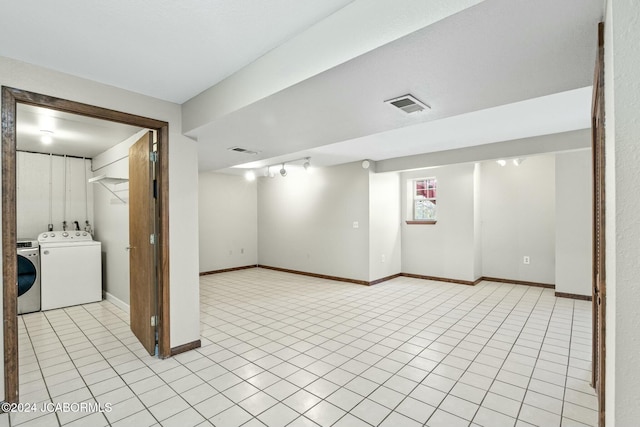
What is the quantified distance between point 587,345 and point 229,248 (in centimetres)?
645

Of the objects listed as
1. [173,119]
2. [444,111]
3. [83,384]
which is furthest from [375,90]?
[83,384]

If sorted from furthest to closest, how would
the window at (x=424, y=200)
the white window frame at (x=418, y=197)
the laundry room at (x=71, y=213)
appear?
the window at (x=424, y=200) → the white window frame at (x=418, y=197) → the laundry room at (x=71, y=213)

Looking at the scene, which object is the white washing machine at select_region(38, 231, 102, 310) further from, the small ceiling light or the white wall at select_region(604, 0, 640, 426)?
the white wall at select_region(604, 0, 640, 426)

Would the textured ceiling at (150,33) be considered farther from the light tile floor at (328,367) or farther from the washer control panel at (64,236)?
the washer control panel at (64,236)

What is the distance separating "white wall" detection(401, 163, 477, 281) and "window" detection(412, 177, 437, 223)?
17 centimetres

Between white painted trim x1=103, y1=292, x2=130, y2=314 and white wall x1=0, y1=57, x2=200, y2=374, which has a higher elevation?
white wall x1=0, y1=57, x2=200, y2=374

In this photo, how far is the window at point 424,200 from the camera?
6.38 metres

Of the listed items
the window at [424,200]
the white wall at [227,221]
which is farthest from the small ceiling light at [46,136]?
the window at [424,200]

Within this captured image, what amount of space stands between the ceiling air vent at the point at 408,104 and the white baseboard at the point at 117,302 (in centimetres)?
427

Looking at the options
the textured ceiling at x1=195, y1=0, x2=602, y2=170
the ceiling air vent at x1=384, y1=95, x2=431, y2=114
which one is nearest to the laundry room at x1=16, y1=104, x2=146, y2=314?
the textured ceiling at x1=195, y1=0, x2=602, y2=170

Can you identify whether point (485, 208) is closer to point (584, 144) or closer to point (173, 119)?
point (584, 144)

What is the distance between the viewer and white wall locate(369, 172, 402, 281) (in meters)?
5.79

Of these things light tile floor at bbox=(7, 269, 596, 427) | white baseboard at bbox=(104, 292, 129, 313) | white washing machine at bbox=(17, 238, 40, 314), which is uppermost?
white washing machine at bbox=(17, 238, 40, 314)

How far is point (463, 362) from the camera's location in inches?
107
